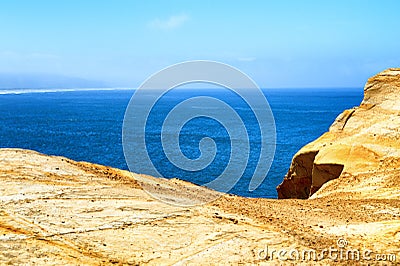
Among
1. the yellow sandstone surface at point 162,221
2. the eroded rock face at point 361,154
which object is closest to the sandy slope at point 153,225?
the yellow sandstone surface at point 162,221

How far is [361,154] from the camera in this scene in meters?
21.3

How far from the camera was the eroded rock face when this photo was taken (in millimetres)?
18750
